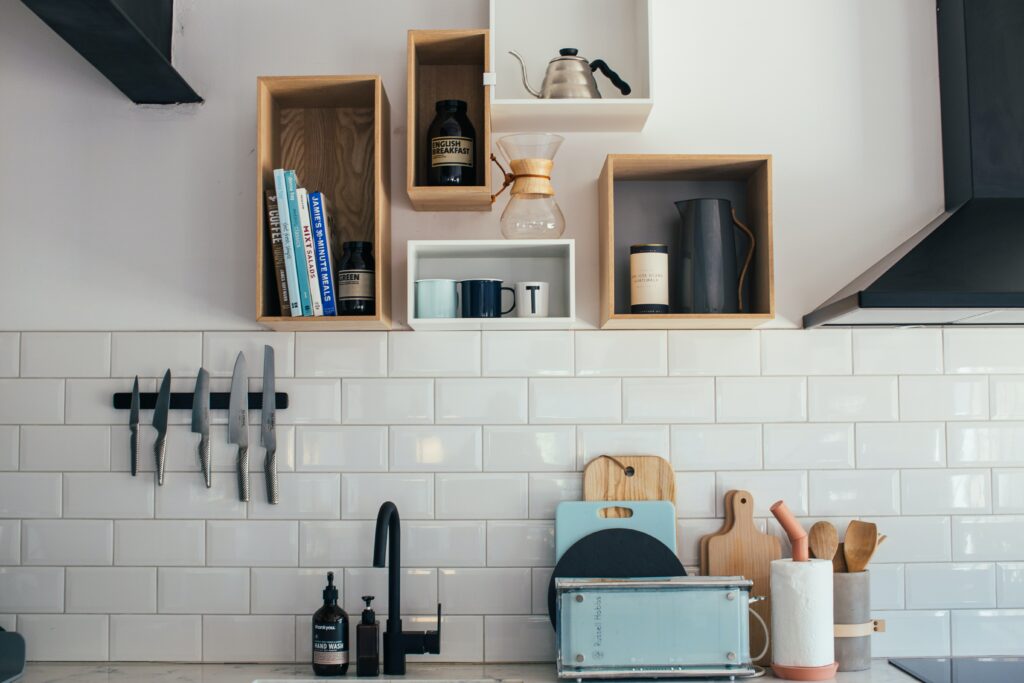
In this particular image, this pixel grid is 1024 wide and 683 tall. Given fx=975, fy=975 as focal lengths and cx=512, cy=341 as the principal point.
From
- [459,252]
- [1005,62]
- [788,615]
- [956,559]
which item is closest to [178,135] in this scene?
[459,252]

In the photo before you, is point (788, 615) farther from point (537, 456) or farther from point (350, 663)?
point (350, 663)

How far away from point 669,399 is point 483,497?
0.47 meters

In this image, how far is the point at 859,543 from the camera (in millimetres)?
2096

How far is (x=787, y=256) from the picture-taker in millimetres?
2238

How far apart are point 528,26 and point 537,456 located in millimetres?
991

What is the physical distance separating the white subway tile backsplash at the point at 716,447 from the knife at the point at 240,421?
3.14 ft

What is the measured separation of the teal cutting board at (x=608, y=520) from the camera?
212cm

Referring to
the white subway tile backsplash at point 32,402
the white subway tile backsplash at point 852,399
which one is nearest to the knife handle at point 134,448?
the white subway tile backsplash at point 32,402

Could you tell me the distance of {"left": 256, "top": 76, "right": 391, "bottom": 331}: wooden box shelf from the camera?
81.0 inches

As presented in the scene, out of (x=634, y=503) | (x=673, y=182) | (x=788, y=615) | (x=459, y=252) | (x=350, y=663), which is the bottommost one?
(x=350, y=663)

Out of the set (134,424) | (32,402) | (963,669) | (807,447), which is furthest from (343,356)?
(963,669)

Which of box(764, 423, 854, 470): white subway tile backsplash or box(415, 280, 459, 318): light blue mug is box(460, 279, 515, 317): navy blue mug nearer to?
box(415, 280, 459, 318): light blue mug

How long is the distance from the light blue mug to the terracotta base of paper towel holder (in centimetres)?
100

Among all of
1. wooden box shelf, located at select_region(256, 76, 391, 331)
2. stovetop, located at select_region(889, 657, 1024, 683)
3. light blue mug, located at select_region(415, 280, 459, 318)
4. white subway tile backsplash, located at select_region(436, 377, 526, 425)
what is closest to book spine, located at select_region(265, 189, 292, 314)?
wooden box shelf, located at select_region(256, 76, 391, 331)
